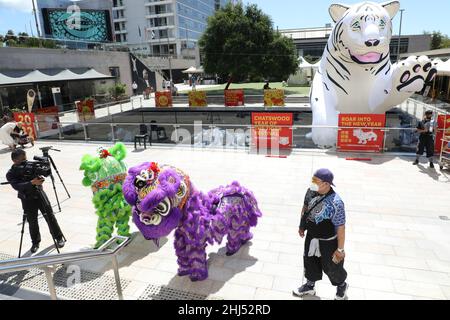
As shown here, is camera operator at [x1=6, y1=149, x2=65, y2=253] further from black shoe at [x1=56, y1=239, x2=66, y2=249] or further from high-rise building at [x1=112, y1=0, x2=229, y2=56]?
high-rise building at [x1=112, y1=0, x2=229, y2=56]

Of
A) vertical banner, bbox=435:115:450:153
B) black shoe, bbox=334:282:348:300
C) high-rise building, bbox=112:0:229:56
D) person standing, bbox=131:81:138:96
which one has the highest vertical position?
high-rise building, bbox=112:0:229:56

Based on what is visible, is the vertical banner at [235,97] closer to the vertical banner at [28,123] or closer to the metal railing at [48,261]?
the vertical banner at [28,123]

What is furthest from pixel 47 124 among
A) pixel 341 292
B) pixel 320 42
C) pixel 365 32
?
pixel 320 42

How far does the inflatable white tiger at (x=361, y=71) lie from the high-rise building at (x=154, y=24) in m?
58.9

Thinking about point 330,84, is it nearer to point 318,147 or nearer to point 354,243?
point 318,147

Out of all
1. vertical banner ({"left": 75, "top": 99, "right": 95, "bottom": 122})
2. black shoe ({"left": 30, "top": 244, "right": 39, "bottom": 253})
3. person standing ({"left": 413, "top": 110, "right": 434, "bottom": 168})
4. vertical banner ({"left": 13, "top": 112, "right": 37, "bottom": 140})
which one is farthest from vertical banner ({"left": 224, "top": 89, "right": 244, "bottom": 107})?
black shoe ({"left": 30, "top": 244, "right": 39, "bottom": 253})

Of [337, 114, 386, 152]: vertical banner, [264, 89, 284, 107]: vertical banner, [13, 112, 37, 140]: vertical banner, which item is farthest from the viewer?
[264, 89, 284, 107]: vertical banner

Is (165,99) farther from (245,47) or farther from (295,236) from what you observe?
(295,236)

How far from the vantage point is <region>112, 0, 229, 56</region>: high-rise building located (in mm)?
68125

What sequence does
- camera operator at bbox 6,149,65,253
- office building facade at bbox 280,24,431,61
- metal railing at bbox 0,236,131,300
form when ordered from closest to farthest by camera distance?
metal railing at bbox 0,236,131,300 → camera operator at bbox 6,149,65,253 → office building facade at bbox 280,24,431,61

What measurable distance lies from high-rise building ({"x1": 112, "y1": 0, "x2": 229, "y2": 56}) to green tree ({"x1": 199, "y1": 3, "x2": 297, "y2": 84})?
39917 millimetres

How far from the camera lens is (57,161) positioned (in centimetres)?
1156

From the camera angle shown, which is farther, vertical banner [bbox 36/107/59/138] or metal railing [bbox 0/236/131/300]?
vertical banner [bbox 36/107/59/138]

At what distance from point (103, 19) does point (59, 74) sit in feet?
35.5
